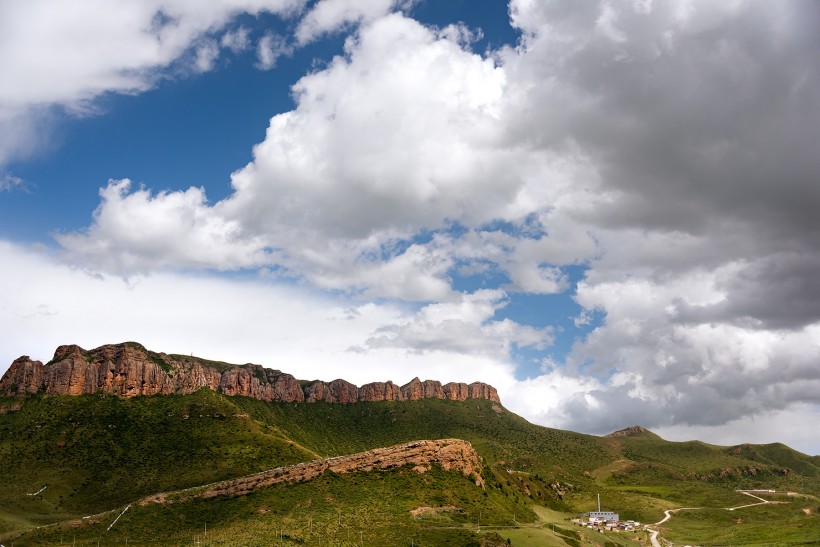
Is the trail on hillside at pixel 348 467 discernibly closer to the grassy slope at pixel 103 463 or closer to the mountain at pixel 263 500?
the mountain at pixel 263 500

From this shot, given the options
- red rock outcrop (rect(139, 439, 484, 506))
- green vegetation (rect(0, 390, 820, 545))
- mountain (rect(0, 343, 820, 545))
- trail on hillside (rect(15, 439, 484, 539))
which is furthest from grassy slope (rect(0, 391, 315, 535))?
red rock outcrop (rect(139, 439, 484, 506))

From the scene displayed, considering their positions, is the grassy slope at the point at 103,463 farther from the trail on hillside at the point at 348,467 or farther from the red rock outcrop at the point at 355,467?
the red rock outcrop at the point at 355,467

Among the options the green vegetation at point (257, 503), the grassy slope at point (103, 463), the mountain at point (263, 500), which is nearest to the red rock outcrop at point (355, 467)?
the mountain at point (263, 500)

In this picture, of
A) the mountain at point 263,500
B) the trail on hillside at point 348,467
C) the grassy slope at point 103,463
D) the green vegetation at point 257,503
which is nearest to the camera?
the green vegetation at point 257,503

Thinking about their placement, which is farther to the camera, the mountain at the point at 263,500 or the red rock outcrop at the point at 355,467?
the red rock outcrop at the point at 355,467

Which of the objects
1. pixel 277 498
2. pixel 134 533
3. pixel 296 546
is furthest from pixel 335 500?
pixel 134 533

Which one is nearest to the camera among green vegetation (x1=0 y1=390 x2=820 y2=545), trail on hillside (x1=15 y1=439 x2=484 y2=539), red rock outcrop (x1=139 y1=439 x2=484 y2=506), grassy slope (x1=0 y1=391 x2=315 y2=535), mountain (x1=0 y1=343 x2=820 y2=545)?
green vegetation (x1=0 y1=390 x2=820 y2=545)

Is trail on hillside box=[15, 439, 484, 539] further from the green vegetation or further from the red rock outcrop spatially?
the green vegetation

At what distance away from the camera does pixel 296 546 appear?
10856 centimetres

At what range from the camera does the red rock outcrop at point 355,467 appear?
5753 inches

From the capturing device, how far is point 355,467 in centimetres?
15200

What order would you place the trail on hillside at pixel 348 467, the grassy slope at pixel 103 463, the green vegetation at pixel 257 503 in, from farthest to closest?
1. the grassy slope at pixel 103 463
2. the trail on hillside at pixel 348 467
3. the green vegetation at pixel 257 503

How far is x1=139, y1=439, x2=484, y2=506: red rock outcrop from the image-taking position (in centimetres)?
14612

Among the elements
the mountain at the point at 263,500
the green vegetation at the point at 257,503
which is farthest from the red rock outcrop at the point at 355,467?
the green vegetation at the point at 257,503
